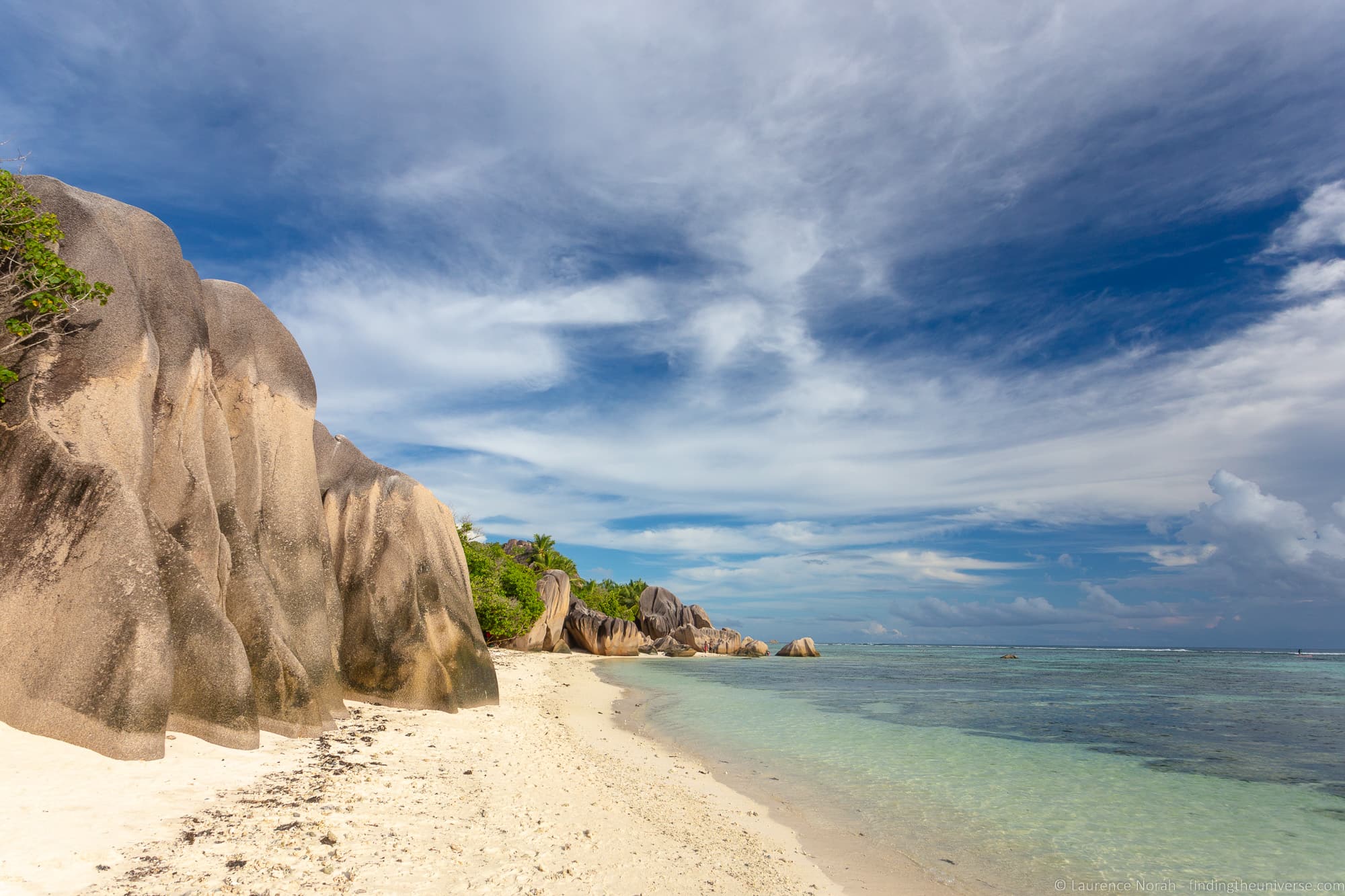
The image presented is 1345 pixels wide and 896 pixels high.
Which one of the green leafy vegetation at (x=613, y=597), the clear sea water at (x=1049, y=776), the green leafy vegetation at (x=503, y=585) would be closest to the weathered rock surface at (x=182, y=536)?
the green leafy vegetation at (x=503, y=585)

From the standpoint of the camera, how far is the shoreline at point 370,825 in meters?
5.46

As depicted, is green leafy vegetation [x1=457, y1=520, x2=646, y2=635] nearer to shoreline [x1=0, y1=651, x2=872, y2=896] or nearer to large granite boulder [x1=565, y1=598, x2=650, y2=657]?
large granite boulder [x1=565, y1=598, x2=650, y2=657]

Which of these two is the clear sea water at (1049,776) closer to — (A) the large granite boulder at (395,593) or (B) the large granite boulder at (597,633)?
(A) the large granite boulder at (395,593)

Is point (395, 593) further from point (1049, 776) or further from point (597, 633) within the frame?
point (597, 633)

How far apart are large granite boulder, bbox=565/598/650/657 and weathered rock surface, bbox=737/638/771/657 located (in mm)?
19783

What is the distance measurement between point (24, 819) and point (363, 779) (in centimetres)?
341

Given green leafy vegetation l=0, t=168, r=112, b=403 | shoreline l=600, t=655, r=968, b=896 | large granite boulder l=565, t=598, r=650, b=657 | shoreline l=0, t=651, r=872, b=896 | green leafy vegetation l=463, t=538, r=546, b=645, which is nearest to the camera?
shoreline l=0, t=651, r=872, b=896

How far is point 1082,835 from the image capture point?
10203mm

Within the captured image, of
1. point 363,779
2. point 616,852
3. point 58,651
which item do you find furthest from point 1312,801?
point 58,651

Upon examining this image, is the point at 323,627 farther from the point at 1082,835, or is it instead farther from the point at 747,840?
the point at 1082,835

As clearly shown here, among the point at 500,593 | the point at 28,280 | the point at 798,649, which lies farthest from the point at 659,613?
the point at 28,280

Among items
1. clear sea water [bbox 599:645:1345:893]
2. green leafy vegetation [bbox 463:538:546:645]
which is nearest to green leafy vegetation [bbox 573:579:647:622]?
green leafy vegetation [bbox 463:538:546:645]

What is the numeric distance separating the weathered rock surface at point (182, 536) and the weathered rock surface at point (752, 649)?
61027 millimetres

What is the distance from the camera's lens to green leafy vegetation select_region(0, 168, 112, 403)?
8.77 meters
